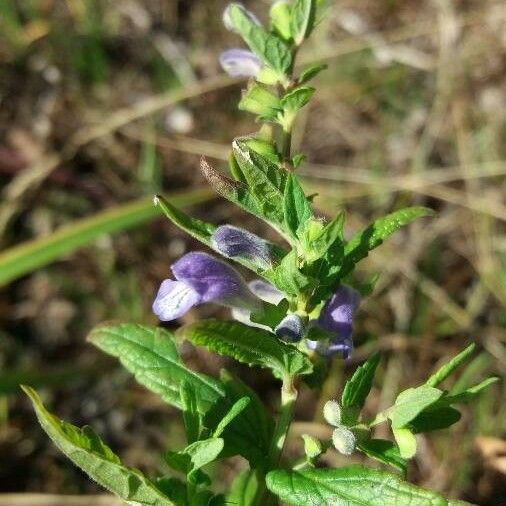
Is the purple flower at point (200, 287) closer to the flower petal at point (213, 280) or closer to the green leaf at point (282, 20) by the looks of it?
the flower petal at point (213, 280)

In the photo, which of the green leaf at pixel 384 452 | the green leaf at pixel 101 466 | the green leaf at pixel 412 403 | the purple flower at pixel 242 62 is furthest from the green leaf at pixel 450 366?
the purple flower at pixel 242 62

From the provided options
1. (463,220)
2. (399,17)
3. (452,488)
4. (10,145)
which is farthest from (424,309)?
(10,145)

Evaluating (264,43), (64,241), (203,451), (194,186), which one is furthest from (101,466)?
(194,186)

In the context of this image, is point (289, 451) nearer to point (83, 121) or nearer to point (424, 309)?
point (424, 309)

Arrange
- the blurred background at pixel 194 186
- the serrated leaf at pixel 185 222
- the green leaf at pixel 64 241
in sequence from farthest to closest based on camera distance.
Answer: the blurred background at pixel 194 186 < the green leaf at pixel 64 241 < the serrated leaf at pixel 185 222

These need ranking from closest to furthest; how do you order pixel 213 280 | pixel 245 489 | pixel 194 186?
pixel 213 280 < pixel 245 489 < pixel 194 186

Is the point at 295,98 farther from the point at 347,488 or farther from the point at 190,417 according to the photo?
the point at 347,488
